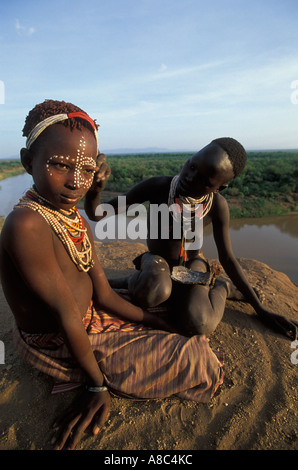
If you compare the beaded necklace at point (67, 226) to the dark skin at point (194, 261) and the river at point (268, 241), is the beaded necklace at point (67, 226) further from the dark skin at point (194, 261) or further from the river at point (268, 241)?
the river at point (268, 241)

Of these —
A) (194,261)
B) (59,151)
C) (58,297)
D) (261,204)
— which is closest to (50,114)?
(59,151)

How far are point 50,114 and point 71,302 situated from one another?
916mm

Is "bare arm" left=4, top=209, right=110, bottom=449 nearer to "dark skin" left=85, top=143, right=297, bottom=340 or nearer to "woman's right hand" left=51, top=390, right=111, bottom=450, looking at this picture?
"woman's right hand" left=51, top=390, right=111, bottom=450

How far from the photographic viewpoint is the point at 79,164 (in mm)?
1361

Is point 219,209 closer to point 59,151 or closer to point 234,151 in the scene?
point 234,151

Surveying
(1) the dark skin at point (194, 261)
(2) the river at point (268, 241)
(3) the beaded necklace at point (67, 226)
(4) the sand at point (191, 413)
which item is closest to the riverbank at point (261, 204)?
(2) the river at point (268, 241)

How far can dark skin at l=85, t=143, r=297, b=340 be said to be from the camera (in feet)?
6.38

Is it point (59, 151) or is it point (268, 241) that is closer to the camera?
point (59, 151)

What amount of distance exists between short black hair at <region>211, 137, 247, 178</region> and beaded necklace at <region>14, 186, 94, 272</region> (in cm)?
108

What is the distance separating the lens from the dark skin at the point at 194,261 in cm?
194

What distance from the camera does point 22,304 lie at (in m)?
1.50
